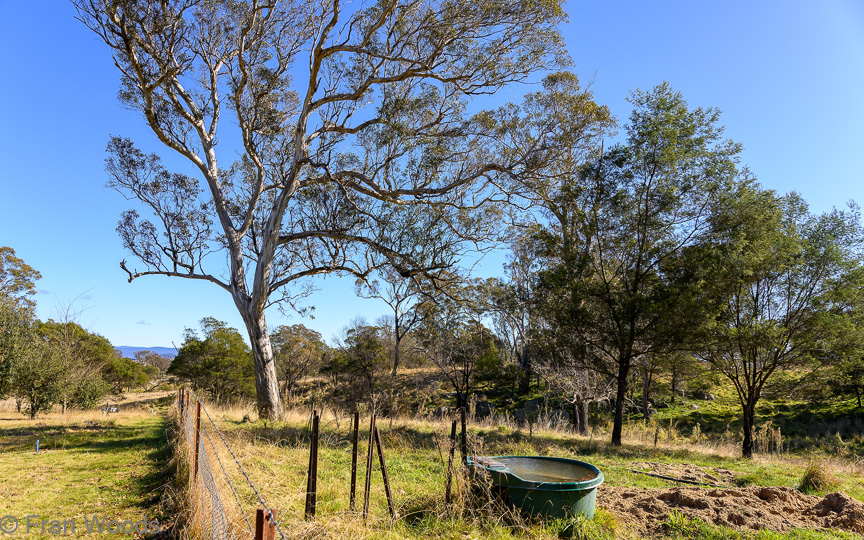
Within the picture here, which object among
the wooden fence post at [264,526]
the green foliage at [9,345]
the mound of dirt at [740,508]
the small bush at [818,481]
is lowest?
the small bush at [818,481]

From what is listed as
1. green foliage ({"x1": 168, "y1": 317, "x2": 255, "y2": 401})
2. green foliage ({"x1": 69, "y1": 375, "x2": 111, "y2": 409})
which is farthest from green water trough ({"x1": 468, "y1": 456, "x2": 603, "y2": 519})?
green foliage ({"x1": 168, "y1": 317, "x2": 255, "y2": 401})

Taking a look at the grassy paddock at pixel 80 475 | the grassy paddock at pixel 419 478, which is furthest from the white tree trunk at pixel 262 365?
the grassy paddock at pixel 80 475

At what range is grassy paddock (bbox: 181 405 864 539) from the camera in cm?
395

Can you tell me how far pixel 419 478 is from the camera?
617 centimetres

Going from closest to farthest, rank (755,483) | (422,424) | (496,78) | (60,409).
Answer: (755,483) < (496,78) < (422,424) < (60,409)

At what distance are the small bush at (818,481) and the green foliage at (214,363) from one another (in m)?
24.2

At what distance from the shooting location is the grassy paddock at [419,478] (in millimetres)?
3953

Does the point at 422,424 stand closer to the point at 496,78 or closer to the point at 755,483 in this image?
the point at 755,483

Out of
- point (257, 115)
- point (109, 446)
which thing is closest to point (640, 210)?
point (257, 115)

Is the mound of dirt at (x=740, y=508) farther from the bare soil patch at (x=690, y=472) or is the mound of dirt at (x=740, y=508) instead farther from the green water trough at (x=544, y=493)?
the bare soil patch at (x=690, y=472)

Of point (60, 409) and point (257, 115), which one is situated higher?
point (257, 115)

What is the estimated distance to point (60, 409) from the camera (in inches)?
702

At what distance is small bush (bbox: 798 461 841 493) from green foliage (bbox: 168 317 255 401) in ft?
79.5

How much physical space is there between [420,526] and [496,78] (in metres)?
10.4
